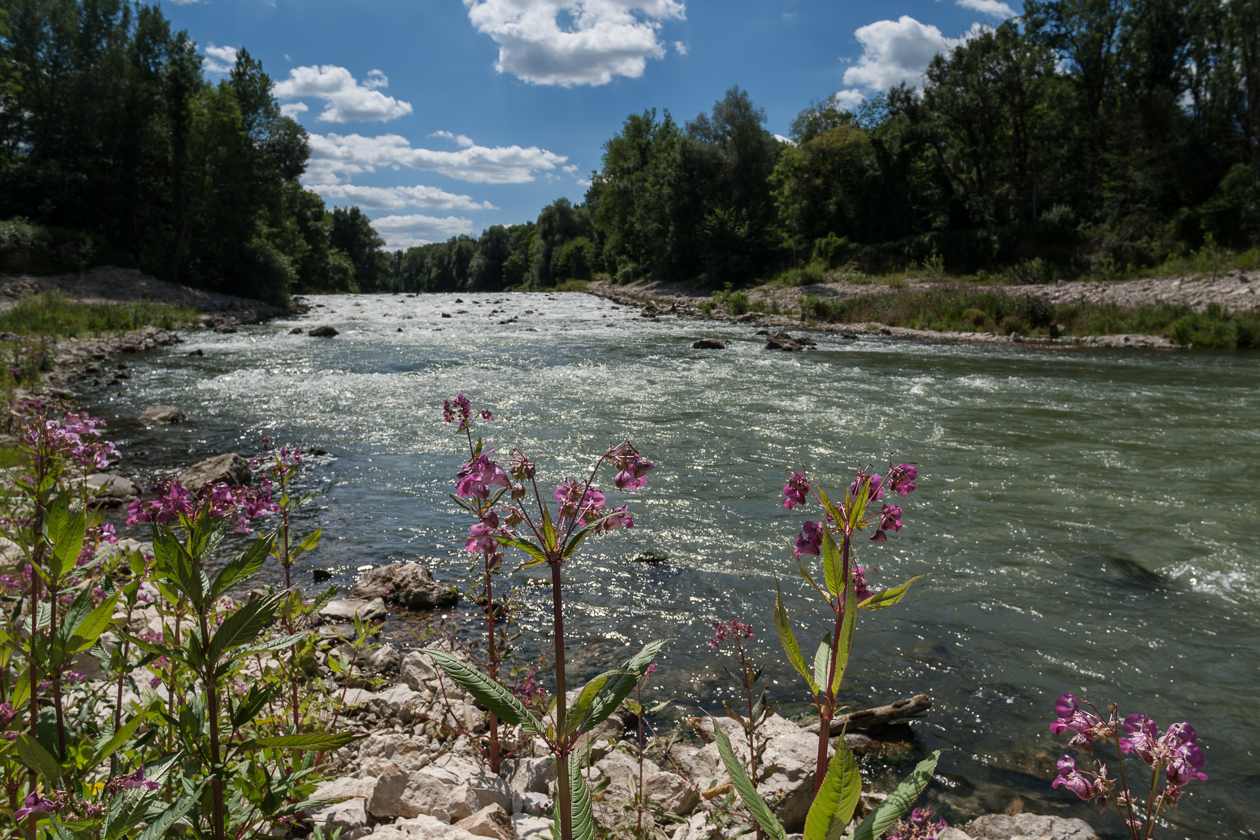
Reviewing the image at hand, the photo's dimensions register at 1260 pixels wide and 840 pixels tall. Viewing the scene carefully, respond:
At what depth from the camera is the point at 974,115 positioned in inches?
1682

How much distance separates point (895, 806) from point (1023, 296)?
1189 inches

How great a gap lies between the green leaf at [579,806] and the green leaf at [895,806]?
0.53 metres

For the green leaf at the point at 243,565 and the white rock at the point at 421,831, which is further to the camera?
the white rock at the point at 421,831

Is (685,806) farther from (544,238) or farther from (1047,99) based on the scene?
(544,238)

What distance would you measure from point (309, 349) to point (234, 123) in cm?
2490

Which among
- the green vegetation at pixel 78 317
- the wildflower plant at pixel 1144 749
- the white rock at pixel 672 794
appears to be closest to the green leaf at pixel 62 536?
the white rock at pixel 672 794

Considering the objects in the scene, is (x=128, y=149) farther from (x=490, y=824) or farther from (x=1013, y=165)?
(x=1013, y=165)

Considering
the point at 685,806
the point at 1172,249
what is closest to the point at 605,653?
the point at 685,806


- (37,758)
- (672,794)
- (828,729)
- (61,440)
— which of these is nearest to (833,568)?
(828,729)

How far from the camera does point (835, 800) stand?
1.23m

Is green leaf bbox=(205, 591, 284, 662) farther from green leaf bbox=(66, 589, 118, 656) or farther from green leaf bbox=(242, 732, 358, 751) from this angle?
green leaf bbox=(66, 589, 118, 656)

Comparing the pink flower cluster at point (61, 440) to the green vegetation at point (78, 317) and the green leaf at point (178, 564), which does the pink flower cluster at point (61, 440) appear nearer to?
the green leaf at point (178, 564)

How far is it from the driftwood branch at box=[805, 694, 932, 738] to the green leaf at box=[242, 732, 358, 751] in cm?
310

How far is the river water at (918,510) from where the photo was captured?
4.55 meters
